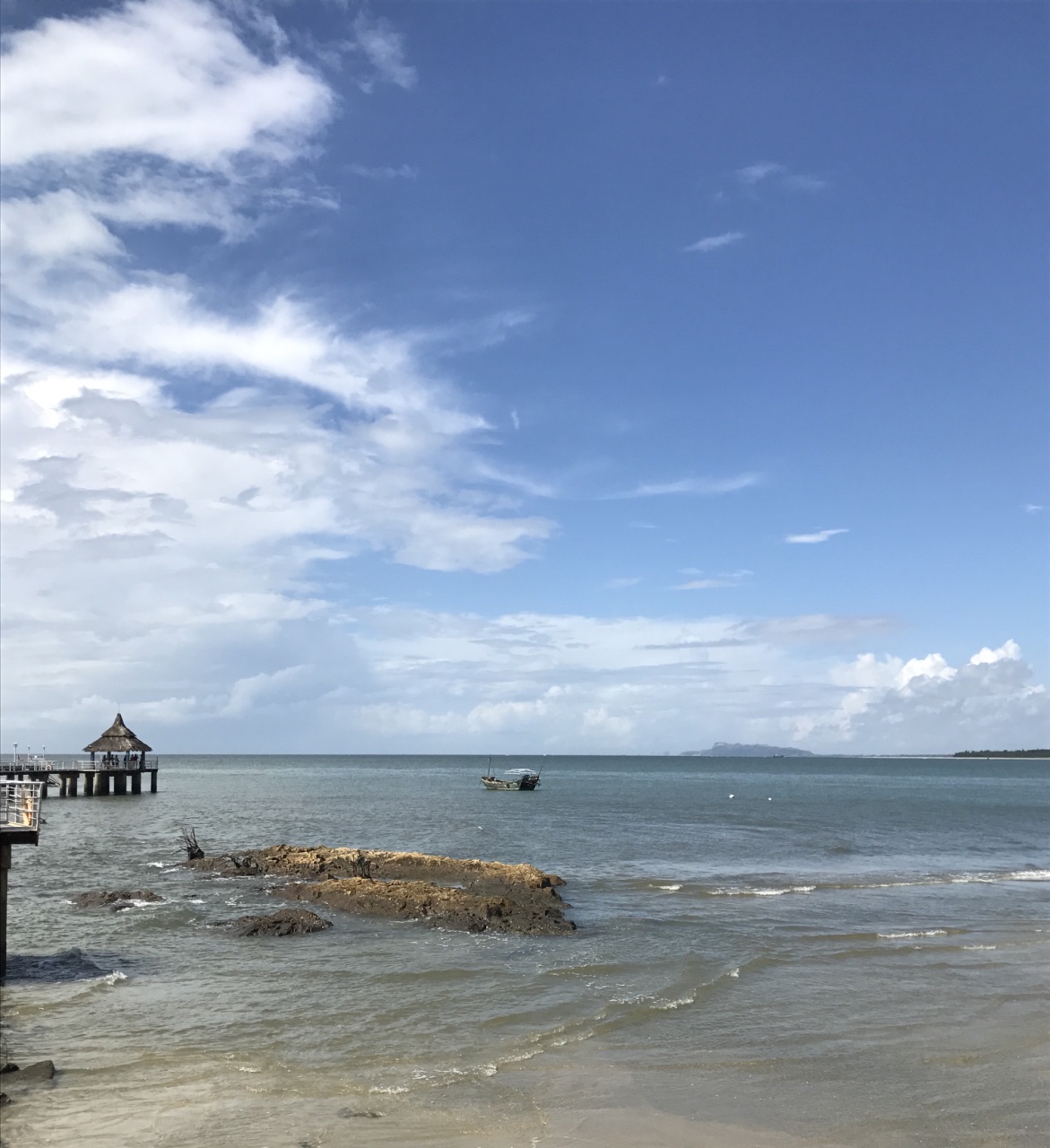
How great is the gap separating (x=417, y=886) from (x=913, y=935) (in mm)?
13732

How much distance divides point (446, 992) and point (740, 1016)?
570 cm

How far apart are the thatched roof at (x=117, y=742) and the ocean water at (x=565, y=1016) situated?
44241mm

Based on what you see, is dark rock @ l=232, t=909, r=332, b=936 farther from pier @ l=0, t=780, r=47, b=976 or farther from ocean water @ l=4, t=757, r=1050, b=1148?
pier @ l=0, t=780, r=47, b=976

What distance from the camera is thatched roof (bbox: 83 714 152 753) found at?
7969cm

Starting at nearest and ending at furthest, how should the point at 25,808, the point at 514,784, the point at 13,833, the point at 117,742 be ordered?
the point at 13,833 → the point at 25,808 → the point at 117,742 → the point at 514,784

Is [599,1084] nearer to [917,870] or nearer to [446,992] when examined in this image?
[446,992]

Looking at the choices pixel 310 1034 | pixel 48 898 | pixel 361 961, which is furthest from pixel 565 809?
pixel 310 1034

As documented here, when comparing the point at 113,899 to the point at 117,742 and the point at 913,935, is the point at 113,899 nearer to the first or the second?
the point at 913,935

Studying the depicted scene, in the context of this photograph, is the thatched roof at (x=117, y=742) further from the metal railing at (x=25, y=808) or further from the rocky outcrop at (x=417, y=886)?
the metal railing at (x=25, y=808)

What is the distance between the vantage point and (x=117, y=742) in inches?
3164

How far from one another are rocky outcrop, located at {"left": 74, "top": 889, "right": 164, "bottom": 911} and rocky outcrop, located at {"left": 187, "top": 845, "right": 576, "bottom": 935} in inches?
154

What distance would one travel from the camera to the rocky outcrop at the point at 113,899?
27.3 meters

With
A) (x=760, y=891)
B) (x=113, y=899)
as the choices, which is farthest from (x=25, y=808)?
(x=760, y=891)

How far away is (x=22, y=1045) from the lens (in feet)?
50.9
